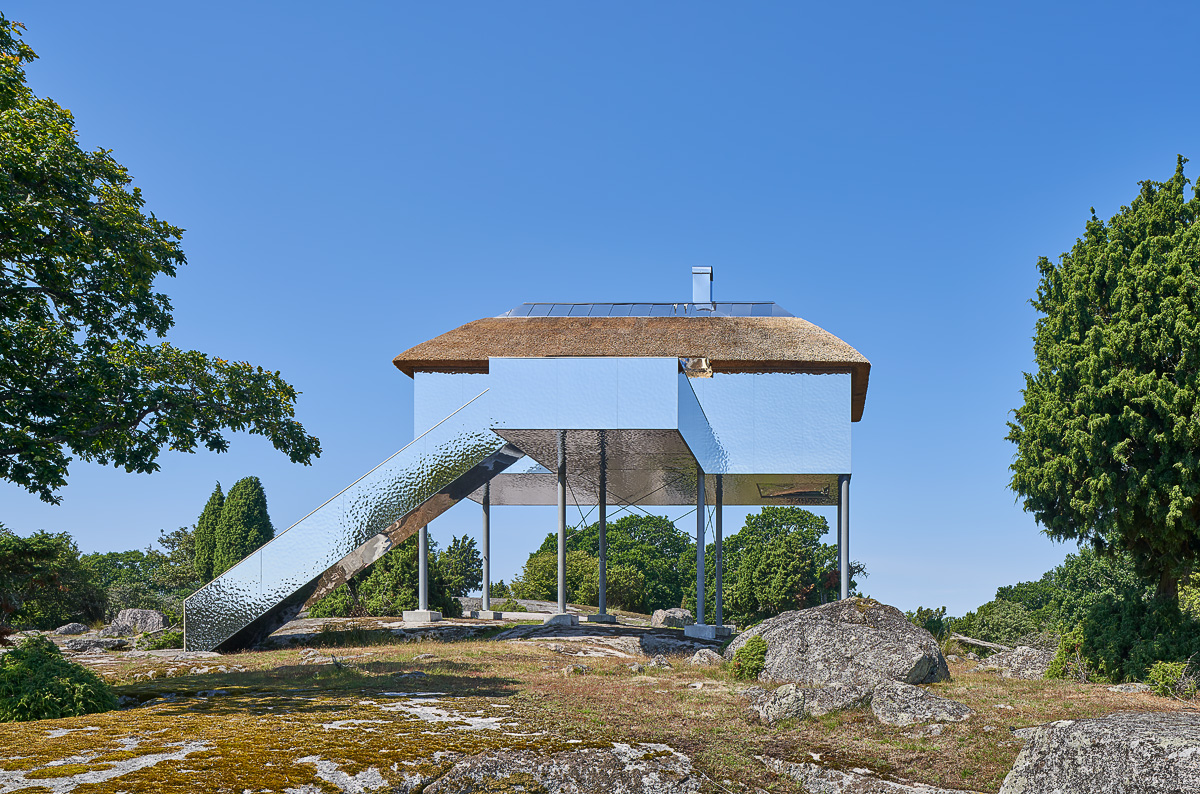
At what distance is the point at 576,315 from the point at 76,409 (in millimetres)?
20329

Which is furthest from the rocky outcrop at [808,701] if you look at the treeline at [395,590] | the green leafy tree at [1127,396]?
the treeline at [395,590]

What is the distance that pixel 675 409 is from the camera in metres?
19.5

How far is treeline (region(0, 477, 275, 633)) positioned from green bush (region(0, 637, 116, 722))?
50.0ft

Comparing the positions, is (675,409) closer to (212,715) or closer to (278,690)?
(278,690)

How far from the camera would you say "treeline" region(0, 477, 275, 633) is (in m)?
33.8

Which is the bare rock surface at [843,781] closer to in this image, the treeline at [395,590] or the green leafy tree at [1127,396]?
the green leafy tree at [1127,396]

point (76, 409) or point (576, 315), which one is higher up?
point (576, 315)

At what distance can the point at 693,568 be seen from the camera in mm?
59188

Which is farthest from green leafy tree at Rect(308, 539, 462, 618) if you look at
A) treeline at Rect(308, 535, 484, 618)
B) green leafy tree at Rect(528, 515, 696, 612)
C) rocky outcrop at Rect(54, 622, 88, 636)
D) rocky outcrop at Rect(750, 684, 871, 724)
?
rocky outcrop at Rect(750, 684, 871, 724)

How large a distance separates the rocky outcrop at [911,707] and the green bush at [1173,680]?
7603mm

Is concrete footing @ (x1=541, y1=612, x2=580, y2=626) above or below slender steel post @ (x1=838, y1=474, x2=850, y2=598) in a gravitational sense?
below

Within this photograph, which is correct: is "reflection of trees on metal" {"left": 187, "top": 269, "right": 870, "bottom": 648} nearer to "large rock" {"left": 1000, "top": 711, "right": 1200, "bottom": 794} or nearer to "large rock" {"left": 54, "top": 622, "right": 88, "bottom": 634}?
"large rock" {"left": 1000, "top": 711, "right": 1200, "bottom": 794}

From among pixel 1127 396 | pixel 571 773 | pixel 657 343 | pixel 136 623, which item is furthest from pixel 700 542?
pixel 136 623

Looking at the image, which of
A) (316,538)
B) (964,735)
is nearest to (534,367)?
(316,538)
